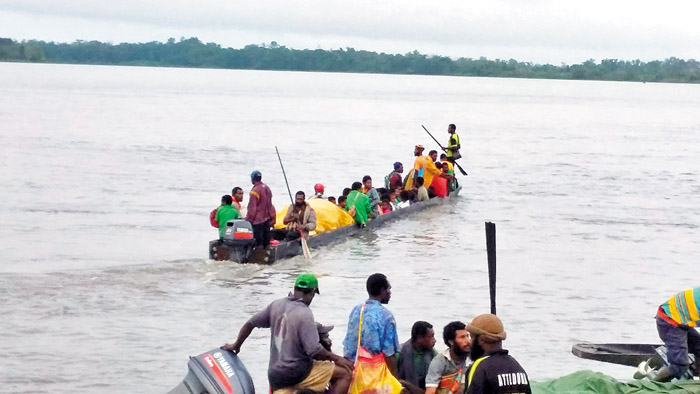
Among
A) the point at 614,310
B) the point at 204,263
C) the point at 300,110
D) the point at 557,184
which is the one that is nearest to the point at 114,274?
the point at 204,263

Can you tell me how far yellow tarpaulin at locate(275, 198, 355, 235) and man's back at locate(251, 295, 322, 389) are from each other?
12174 millimetres

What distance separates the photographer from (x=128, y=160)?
146ft

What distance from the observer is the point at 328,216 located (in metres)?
21.4

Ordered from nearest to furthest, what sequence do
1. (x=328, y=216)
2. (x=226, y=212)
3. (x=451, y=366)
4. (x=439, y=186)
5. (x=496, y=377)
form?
(x=496, y=377) < (x=451, y=366) < (x=226, y=212) < (x=328, y=216) < (x=439, y=186)

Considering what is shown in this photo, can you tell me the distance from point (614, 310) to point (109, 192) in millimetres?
18759

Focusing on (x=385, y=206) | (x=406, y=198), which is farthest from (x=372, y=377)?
(x=406, y=198)

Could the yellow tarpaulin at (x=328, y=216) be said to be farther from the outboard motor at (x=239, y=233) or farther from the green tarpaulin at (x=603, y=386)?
the green tarpaulin at (x=603, y=386)

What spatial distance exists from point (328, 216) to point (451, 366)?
1305cm

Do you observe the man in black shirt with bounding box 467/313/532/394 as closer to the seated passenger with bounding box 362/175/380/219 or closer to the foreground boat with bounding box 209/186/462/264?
the foreground boat with bounding box 209/186/462/264

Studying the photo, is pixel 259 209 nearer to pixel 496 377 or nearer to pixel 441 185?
pixel 441 185

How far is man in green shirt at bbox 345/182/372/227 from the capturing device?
22.0 metres

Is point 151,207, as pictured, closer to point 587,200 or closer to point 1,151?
point 587,200

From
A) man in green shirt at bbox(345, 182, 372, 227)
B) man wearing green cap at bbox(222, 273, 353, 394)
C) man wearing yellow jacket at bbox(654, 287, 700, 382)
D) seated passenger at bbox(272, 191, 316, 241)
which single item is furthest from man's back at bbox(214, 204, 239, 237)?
man wearing green cap at bbox(222, 273, 353, 394)

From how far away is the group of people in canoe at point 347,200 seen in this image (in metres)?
18.1
